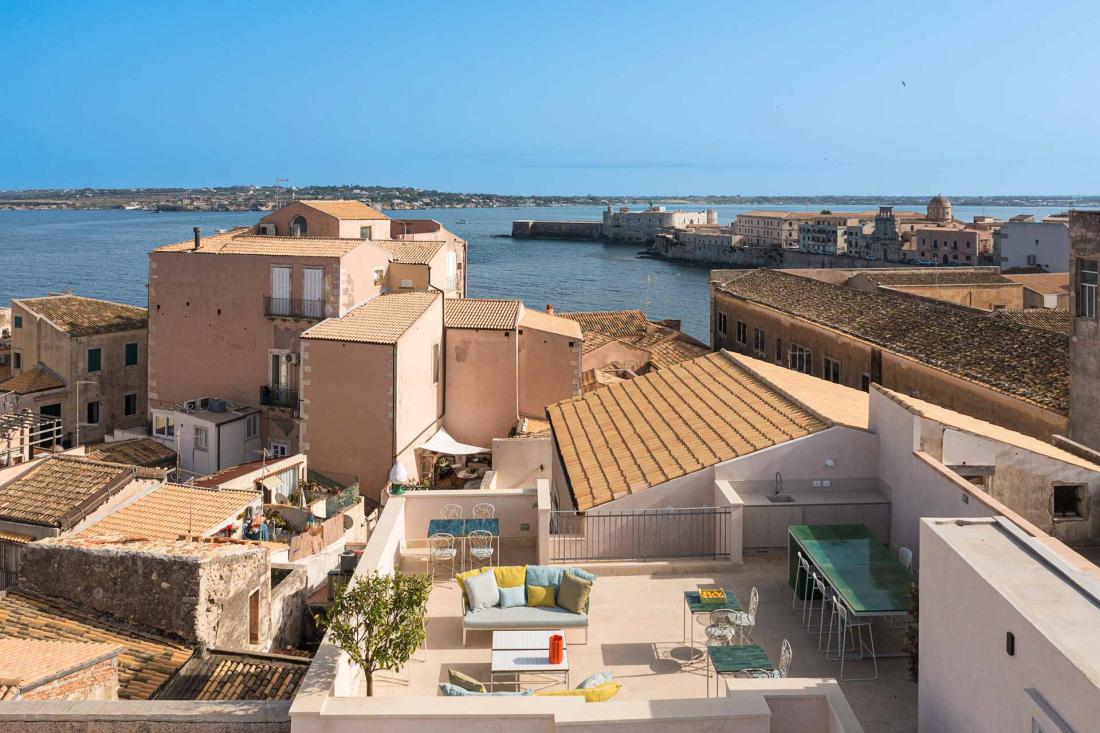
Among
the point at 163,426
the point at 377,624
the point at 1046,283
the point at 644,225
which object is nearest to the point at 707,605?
the point at 377,624

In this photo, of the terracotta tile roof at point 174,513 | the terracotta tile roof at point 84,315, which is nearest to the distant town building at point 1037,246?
the terracotta tile roof at point 84,315

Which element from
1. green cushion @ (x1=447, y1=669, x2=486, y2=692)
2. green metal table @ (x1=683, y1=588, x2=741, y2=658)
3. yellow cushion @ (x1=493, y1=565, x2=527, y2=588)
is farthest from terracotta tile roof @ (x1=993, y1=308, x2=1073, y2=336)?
green cushion @ (x1=447, y1=669, x2=486, y2=692)

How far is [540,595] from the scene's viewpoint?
9.44 metres

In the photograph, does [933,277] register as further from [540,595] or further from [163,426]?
[540,595]

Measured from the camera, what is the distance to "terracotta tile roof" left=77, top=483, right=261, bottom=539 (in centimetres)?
1681

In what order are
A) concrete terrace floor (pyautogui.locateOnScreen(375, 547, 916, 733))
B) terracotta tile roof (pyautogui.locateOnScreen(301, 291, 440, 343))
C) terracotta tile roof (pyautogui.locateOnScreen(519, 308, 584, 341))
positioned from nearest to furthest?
1. concrete terrace floor (pyautogui.locateOnScreen(375, 547, 916, 733))
2. terracotta tile roof (pyautogui.locateOnScreen(301, 291, 440, 343))
3. terracotta tile roof (pyautogui.locateOnScreen(519, 308, 584, 341))

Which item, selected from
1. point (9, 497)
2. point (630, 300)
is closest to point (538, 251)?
point (630, 300)

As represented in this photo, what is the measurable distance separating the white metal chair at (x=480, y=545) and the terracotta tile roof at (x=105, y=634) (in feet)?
10.3

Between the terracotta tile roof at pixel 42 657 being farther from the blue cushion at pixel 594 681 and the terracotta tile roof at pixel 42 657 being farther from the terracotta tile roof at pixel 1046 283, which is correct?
the terracotta tile roof at pixel 1046 283

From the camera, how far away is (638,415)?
15.6m

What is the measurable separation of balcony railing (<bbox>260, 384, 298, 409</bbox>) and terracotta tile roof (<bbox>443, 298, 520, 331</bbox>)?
16.7 feet

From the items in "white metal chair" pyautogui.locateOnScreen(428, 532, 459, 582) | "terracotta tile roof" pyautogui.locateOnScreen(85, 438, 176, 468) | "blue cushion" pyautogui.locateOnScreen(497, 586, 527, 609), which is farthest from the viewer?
"terracotta tile roof" pyautogui.locateOnScreen(85, 438, 176, 468)

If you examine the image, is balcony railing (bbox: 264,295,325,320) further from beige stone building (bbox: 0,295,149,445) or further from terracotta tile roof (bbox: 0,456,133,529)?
terracotta tile roof (bbox: 0,456,133,529)

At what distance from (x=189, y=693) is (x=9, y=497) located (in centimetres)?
1054
